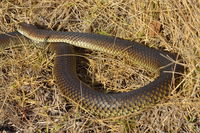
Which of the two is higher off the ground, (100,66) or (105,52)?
(105,52)

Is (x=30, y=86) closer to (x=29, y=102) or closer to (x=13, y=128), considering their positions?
(x=29, y=102)

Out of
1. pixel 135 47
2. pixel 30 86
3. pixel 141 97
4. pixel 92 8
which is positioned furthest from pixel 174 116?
pixel 92 8

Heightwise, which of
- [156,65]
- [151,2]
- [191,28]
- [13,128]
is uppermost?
[151,2]

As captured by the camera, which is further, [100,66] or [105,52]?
[105,52]

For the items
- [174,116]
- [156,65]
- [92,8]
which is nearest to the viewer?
[174,116]
